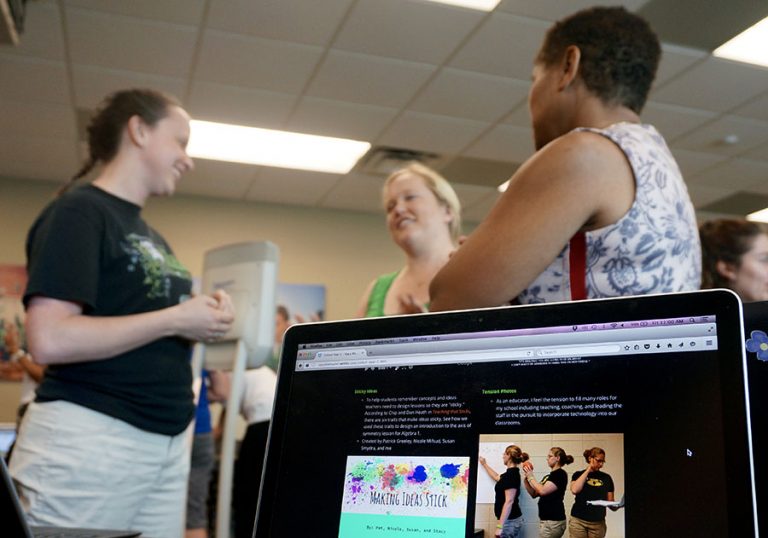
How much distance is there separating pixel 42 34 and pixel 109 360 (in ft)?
8.87

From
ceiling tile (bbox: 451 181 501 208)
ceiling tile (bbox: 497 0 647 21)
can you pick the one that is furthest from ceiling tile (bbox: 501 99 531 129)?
ceiling tile (bbox: 451 181 501 208)

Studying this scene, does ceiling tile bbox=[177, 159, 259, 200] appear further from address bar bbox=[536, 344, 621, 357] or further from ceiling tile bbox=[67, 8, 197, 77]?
address bar bbox=[536, 344, 621, 357]

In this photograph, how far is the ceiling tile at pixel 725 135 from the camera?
170 inches

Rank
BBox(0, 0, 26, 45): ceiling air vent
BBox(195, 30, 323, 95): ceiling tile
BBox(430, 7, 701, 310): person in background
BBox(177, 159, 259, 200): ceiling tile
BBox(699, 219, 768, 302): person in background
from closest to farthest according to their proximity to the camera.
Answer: BBox(430, 7, 701, 310): person in background < BBox(699, 219, 768, 302): person in background < BBox(0, 0, 26, 45): ceiling air vent < BBox(195, 30, 323, 95): ceiling tile < BBox(177, 159, 259, 200): ceiling tile

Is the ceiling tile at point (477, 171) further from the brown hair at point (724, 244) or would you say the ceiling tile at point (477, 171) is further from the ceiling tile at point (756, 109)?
the brown hair at point (724, 244)

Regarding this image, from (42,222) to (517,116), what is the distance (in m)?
3.33

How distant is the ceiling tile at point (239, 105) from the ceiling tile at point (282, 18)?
612 mm

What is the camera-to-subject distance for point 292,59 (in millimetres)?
3609

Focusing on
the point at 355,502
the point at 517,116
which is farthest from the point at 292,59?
the point at 355,502

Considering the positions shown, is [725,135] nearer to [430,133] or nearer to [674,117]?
[674,117]

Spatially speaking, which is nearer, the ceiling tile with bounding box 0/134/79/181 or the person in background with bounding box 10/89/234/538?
the person in background with bounding box 10/89/234/538

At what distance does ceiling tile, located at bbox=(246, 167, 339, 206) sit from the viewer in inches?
209

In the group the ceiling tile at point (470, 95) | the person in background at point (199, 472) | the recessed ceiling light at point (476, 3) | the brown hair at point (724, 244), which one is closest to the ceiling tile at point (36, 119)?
the ceiling tile at point (470, 95)

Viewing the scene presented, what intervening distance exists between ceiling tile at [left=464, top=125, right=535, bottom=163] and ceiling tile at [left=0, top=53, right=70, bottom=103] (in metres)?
2.48
